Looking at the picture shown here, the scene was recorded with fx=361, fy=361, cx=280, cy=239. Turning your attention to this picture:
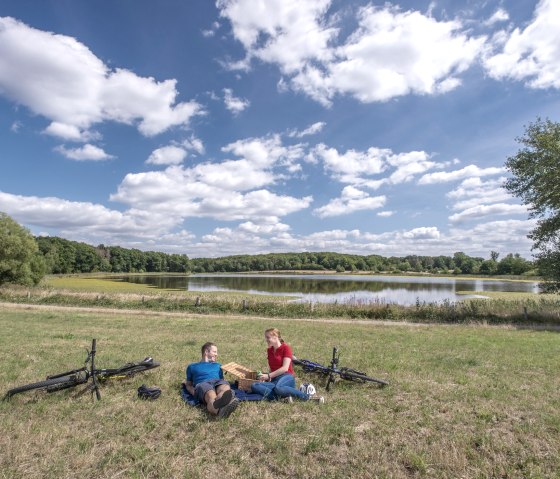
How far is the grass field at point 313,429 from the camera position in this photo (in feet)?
14.6

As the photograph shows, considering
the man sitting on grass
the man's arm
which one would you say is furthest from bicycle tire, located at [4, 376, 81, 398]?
the man sitting on grass

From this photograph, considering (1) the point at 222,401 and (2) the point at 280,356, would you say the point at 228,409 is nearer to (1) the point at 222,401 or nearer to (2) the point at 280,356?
(1) the point at 222,401

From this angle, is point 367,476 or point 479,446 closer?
point 367,476

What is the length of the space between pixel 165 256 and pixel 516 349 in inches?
7426

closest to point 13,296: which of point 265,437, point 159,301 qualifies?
point 159,301

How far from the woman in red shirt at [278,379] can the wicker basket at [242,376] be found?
0.66 feet

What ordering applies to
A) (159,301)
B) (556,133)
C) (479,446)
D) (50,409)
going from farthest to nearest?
(159,301), (556,133), (50,409), (479,446)

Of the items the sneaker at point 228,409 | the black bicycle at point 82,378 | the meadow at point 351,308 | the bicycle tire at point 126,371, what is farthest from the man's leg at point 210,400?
the meadow at point 351,308

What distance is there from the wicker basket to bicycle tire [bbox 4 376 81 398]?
298 centimetres

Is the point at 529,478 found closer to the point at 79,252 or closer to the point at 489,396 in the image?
the point at 489,396

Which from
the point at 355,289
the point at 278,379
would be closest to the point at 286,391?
the point at 278,379

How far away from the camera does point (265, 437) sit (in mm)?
5191

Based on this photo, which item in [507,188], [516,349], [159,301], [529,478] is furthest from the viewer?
[159,301]

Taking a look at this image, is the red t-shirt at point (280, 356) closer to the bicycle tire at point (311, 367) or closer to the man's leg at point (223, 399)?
the bicycle tire at point (311, 367)
